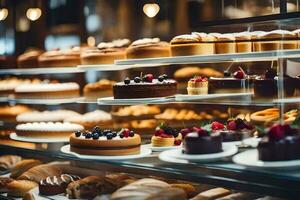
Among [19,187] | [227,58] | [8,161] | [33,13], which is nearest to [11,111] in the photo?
[8,161]

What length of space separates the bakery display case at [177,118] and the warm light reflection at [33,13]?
560mm

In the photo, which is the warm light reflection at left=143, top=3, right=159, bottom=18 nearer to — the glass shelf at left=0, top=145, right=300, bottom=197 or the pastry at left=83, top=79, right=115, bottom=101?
the pastry at left=83, top=79, right=115, bottom=101

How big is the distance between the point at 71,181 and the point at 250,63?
64.6 inches

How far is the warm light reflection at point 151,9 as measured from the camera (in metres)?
4.91

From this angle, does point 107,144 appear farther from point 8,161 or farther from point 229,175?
point 8,161

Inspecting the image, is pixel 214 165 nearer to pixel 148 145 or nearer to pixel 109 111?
pixel 148 145

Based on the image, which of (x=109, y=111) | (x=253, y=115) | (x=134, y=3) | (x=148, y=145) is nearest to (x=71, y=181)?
(x=148, y=145)

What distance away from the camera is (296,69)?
Result: 3078mm

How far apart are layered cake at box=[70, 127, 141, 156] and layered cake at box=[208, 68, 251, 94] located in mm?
605

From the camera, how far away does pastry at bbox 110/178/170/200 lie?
344cm

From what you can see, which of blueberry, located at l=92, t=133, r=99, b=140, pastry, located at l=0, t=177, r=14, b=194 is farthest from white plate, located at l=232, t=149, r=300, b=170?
pastry, located at l=0, t=177, r=14, b=194

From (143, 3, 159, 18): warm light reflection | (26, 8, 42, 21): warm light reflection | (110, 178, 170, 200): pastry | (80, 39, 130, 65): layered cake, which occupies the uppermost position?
(26, 8, 42, 21): warm light reflection

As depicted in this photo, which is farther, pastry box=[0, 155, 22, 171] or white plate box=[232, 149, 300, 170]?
pastry box=[0, 155, 22, 171]

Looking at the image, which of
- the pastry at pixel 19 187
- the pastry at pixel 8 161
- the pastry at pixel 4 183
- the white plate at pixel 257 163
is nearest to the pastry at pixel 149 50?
the white plate at pixel 257 163
